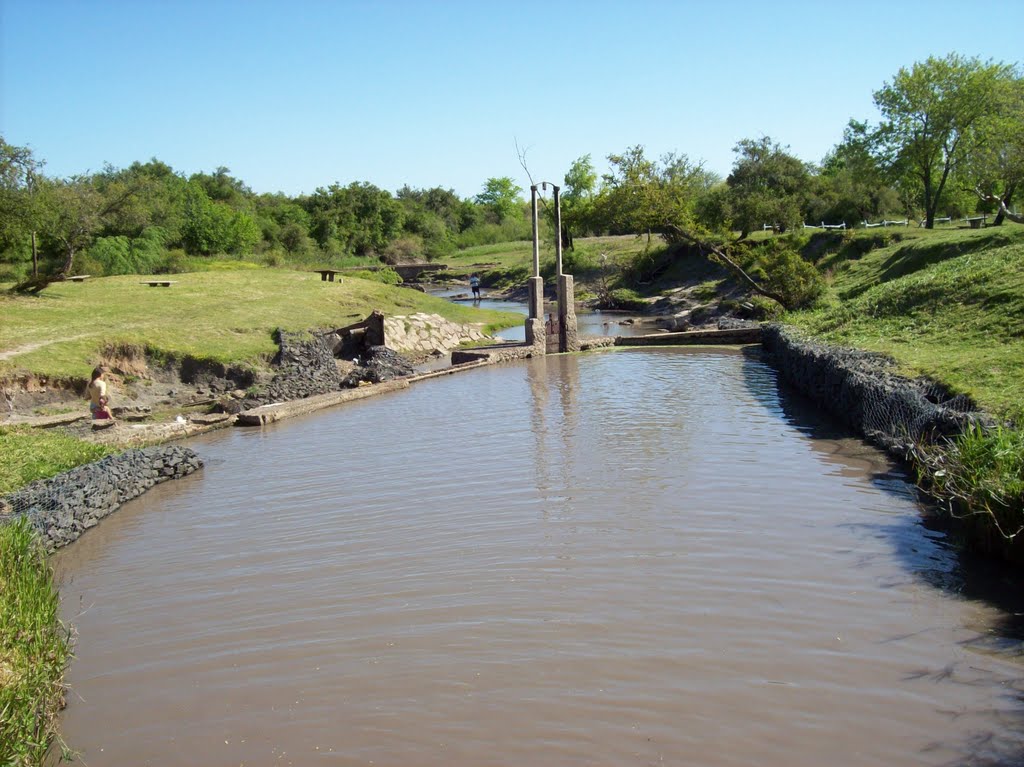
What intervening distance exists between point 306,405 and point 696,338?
15.1 meters

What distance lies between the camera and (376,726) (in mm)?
6125

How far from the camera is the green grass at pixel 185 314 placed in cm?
2158

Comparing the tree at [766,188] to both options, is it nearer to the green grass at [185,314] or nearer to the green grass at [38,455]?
the green grass at [185,314]

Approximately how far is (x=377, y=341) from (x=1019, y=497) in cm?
2251

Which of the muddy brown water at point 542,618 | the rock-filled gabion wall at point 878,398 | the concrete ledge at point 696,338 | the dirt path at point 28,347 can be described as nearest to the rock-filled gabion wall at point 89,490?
the muddy brown water at point 542,618

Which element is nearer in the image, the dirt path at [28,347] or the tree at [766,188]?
the dirt path at [28,347]

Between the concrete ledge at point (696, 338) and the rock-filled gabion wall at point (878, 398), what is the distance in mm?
9718

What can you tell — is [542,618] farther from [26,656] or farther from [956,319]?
[956,319]

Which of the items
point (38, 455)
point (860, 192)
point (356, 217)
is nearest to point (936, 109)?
point (860, 192)

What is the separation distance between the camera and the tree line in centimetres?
2875

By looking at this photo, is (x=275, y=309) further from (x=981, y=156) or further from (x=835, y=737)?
(x=835, y=737)

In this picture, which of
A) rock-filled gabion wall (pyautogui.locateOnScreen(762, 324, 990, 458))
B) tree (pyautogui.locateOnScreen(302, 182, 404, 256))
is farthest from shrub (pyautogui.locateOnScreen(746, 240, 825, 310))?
tree (pyautogui.locateOnScreen(302, 182, 404, 256))

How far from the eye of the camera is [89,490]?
11.7 meters

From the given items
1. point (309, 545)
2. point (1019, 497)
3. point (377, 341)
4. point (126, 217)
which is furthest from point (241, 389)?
point (126, 217)
